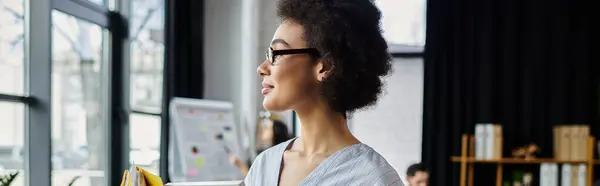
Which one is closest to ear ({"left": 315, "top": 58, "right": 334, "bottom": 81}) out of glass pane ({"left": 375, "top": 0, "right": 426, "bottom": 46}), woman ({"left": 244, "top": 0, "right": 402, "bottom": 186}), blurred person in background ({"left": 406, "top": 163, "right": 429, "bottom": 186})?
woman ({"left": 244, "top": 0, "right": 402, "bottom": 186})

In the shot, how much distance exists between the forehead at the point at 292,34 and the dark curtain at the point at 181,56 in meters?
3.45

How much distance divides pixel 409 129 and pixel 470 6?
3.81 feet

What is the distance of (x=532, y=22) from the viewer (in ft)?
18.1

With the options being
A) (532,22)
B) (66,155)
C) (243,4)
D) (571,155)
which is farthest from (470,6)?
(66,155)

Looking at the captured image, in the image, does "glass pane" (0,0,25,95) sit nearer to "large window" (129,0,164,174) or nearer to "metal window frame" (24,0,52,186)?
"metal window frame" (24,0,52,186)

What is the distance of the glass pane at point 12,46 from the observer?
8.85 ft

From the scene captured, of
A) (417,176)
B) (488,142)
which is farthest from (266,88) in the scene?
(488,142)

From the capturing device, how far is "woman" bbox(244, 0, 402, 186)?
114 centimetres

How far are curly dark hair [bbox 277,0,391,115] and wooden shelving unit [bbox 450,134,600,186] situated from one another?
4.39m

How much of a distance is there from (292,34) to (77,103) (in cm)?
260

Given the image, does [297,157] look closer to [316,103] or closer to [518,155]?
[316,103]

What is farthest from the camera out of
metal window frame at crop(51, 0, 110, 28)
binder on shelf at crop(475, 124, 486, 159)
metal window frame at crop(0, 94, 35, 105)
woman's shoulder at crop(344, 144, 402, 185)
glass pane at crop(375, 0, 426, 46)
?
glass pane at crop(375, 0, 426, 46)

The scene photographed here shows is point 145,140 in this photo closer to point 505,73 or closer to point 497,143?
point 497,143

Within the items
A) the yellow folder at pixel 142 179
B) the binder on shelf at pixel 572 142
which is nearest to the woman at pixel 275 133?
the binder on shelf at pixel 572 142
